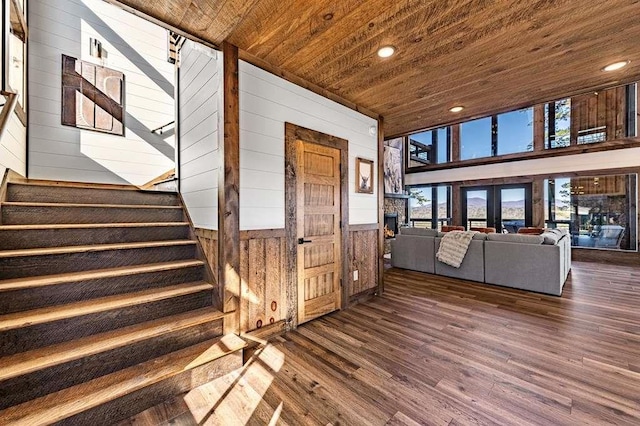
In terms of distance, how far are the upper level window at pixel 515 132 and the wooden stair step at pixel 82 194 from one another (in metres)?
8.95

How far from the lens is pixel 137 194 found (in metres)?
3.41

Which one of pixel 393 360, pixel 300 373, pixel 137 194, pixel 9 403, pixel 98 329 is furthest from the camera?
pixel 137 194

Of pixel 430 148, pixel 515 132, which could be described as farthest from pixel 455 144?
pixel 515 132

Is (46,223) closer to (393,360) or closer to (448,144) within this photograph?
(393,360)

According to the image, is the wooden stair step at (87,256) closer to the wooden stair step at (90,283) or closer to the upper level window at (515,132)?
the wooden stair step at (90,283)

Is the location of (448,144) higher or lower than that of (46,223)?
higher

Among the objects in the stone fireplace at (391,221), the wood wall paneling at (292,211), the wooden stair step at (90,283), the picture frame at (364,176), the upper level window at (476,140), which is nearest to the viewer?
the wooden stair step at (90,283)

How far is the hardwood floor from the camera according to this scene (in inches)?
67.3

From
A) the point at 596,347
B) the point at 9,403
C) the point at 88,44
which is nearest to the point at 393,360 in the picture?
the point at 596,347

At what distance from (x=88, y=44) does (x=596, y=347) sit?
7138mm

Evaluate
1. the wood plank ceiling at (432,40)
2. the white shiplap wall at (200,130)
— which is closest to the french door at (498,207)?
the wood plank ceiling at (432,40)

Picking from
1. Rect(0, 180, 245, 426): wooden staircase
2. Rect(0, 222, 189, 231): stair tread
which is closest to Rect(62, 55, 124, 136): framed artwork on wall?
Rect(0, 180, 245, 426): wooden staircase

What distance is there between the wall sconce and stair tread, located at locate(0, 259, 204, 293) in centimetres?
367

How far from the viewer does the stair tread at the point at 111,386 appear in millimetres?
1465
